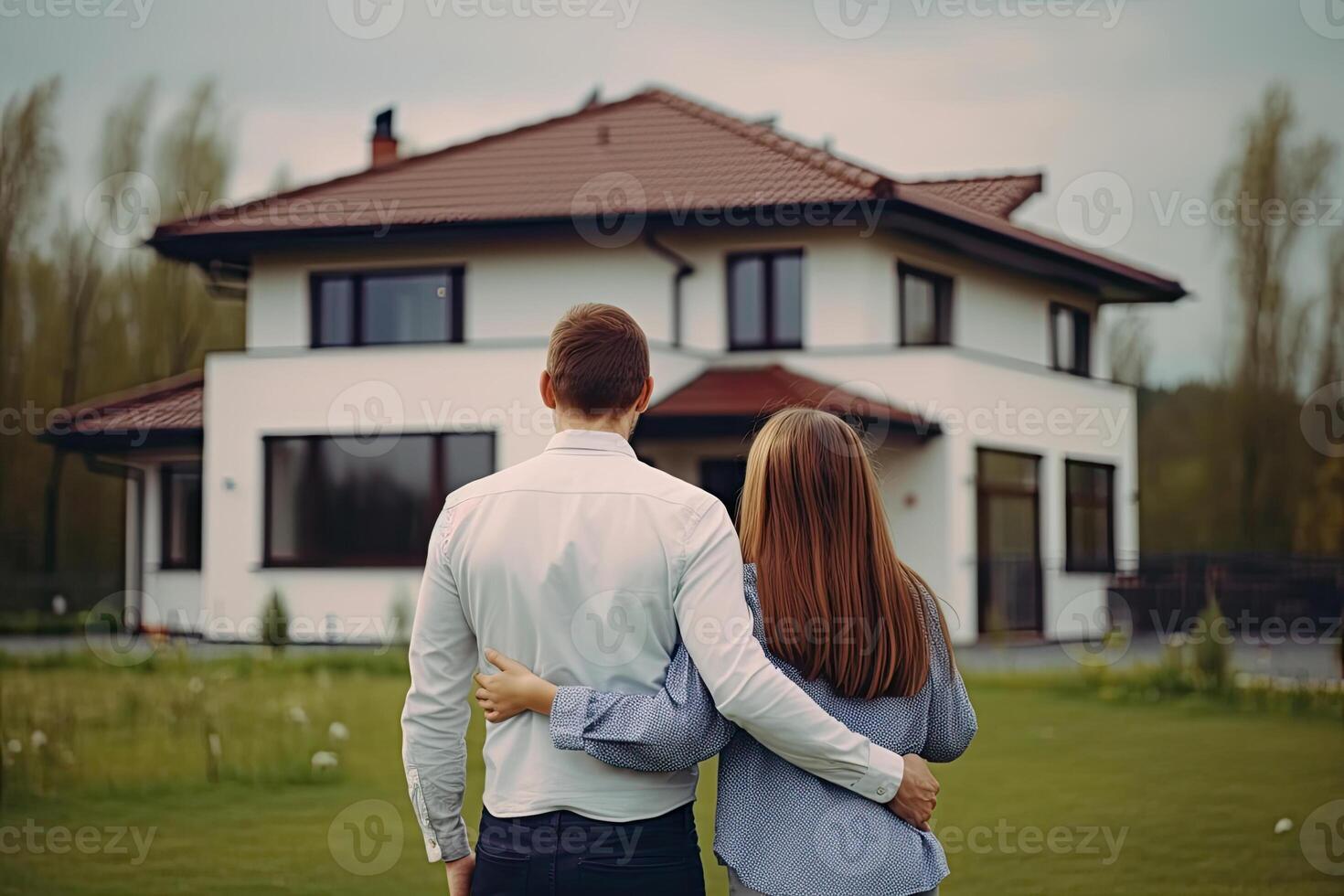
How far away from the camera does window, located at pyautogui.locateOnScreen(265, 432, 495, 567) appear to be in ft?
65.0

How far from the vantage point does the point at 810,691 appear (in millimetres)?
2729

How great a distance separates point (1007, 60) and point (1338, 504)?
14.4 meters

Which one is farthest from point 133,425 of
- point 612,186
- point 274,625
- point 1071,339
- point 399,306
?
point 1071,339

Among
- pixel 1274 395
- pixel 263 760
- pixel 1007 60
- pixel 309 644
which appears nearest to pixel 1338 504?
pixel 1274 395

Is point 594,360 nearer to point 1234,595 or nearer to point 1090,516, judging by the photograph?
point 1234,595

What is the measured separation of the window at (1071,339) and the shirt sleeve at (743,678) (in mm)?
21335

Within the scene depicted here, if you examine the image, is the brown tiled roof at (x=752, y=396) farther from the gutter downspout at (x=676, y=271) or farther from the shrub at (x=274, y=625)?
the shrub at (x=274, y=625)

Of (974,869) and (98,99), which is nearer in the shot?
(974,869)

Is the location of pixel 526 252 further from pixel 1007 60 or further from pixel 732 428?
pixel 1007 60

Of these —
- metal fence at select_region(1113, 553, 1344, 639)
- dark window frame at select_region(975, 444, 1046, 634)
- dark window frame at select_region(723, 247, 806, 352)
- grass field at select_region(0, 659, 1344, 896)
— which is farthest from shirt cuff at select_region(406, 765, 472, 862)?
metal fence at select_region(1113, 553, 1344, 639)

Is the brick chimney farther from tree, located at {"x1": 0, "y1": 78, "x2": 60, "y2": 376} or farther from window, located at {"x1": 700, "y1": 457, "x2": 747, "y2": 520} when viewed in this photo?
tree, located at {"x1": 0, "y1": 78, "x2": 60, "y2": 376}

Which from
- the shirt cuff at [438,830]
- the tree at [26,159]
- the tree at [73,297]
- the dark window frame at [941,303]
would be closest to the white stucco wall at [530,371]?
the dark window frame at [941,303]

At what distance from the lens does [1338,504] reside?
2712 cm

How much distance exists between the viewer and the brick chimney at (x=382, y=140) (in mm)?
24844
